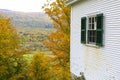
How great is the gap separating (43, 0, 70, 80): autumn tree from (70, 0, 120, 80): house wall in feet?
30.3

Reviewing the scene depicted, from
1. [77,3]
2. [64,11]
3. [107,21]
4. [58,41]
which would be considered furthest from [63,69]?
[107,21]

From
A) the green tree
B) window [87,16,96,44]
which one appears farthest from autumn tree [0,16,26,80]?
window [87,16,96,44]

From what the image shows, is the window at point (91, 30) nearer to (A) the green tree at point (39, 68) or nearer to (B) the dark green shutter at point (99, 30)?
(B) the dark green shutter at point (99, 30)

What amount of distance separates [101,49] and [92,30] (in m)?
1.91

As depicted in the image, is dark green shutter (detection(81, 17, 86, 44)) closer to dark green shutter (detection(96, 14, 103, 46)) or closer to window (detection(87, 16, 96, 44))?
window (detection(87, 16, 96, 44))

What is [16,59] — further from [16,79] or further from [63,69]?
[63,69]

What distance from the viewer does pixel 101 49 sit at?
15562 millimetres

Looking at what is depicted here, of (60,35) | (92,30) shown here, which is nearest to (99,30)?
(92,30)

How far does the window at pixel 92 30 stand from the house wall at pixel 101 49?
0.30 m

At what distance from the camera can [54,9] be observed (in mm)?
31266

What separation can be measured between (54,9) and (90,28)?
1395cm

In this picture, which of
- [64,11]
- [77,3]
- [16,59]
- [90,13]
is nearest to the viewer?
[90,13]

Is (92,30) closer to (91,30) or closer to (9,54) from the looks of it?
(91,30)

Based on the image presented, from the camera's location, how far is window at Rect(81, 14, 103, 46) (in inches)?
608
